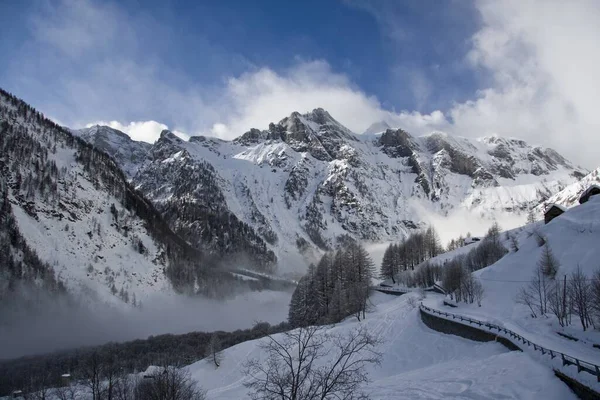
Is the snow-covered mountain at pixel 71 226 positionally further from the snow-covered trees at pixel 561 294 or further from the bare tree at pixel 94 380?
the snow-covered trees at pixel 561 294

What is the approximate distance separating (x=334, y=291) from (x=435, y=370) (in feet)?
188

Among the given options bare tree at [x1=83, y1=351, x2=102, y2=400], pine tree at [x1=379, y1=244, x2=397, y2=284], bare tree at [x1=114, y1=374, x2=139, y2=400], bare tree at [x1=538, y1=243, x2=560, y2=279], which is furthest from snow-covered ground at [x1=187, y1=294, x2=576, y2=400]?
pine tree at [x1=379, y1=244, x2=397, y2=284]

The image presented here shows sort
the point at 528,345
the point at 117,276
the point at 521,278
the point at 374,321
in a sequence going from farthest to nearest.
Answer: the point at 117,276
the point at 374,321
the point at 521,278
the point at 528,345

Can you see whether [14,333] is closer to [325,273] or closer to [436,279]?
[325,273]

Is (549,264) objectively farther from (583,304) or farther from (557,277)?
(583,304)

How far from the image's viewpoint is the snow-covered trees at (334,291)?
83.5 meters

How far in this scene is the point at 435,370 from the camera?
34500mm

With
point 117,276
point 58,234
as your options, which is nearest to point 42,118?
point 58,234

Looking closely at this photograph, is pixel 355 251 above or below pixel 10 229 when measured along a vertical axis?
below

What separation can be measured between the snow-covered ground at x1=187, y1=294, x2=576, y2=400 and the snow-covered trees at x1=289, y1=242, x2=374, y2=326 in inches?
520

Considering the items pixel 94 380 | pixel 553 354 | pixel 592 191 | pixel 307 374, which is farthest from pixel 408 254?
pixel 307 374

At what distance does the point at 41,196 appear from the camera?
133000 mm

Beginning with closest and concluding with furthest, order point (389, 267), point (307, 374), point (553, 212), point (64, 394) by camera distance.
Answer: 1. point (307, 374)
2. point (64, 394)
3. point (553, 212)
4. point (389, 267)

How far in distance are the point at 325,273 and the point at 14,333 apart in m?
83.7
